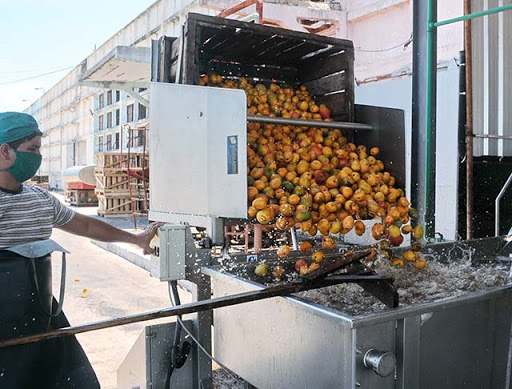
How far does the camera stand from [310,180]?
9.95 feet

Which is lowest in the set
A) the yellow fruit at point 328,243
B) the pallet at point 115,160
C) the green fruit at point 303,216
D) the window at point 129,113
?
the yellow fruit at point 328,243

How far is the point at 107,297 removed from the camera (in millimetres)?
7227

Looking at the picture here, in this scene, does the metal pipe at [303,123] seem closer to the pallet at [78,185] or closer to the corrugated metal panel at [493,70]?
the corrugated metal panel at [493,70]

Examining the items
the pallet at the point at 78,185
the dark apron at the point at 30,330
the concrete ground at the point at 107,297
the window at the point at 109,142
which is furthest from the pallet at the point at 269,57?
the window at the point at 109,142

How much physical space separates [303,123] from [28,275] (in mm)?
1722

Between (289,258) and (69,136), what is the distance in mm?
43653

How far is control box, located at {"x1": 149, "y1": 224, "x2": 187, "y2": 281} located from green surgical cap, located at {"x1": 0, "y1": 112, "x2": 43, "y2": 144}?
0.80 m

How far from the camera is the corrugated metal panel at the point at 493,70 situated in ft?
16.8

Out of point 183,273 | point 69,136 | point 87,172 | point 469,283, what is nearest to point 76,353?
point 183,273

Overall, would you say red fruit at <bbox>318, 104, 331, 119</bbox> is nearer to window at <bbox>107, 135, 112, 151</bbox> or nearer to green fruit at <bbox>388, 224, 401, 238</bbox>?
green fruit at <bbox>388, 224, 401, 238</bbox>

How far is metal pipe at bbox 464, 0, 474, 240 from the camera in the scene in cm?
478

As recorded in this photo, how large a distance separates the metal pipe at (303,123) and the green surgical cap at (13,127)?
1.10 m

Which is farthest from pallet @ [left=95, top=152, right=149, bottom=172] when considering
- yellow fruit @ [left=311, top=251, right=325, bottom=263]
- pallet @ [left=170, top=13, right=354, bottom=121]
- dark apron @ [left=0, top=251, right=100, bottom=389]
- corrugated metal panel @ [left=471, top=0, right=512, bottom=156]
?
dark apron @ [left=0, top=251, right=100, bottom=389]

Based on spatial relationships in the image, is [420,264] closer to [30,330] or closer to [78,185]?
[30,330]
